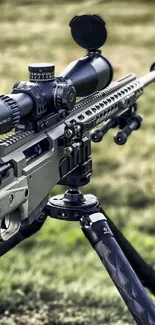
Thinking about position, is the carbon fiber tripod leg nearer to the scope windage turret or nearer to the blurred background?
the scope windage turret

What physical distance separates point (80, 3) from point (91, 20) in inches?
410

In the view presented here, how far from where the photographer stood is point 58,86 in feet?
7.97

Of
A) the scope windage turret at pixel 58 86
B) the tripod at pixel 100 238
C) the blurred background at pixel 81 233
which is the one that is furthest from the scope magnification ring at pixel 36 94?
the blurred background at pixel 81 233

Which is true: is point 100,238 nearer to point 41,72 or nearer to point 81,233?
point 41,72

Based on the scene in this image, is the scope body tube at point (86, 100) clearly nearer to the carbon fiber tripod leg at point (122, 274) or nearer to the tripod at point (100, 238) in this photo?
the tripod at point (100, 238)

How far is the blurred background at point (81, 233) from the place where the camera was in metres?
3.73

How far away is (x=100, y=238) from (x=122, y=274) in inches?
6.3

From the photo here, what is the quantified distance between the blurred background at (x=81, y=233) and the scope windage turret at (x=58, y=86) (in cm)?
145

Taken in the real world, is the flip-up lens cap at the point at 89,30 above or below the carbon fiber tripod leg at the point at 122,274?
above

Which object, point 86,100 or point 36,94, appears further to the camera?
point 86,100

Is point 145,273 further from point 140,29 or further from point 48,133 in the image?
point 140,29

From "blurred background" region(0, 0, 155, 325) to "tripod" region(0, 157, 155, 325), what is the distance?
954mm

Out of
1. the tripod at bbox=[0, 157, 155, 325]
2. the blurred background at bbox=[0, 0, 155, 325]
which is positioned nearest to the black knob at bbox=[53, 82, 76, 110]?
the tripod at bbox=[0, 157, 155, 325]

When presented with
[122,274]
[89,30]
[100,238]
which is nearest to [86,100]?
[89,30]
